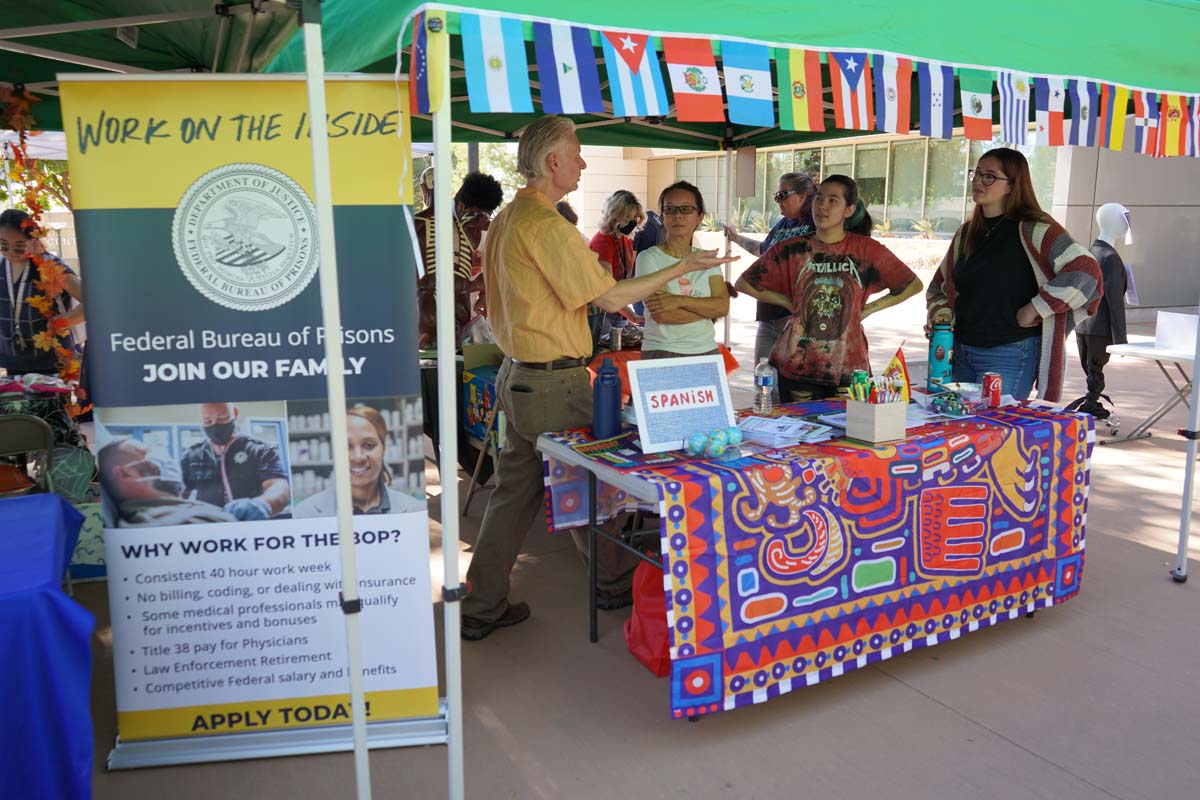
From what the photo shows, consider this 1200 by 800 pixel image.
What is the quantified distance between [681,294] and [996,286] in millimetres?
1274

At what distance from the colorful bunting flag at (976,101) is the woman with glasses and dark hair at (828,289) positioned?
650 millimetres

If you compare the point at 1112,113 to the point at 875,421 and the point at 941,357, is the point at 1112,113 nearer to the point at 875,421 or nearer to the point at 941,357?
the point at 941,357

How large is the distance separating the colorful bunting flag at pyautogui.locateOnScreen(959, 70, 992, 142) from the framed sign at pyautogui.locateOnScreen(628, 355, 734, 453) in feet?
3.62

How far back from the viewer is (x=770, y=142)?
19.6ft

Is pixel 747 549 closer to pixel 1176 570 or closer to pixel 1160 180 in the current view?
pixel 1176 570

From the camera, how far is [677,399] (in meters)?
2.71

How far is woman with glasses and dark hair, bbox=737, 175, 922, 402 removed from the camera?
350 centimetres

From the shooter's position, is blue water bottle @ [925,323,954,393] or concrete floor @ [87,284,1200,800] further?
blue water bottle @ [925,323,954,393]

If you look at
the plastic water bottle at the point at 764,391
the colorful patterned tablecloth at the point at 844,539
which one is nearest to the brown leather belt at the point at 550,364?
the colorful patterned tablecloth at the point at 844,539

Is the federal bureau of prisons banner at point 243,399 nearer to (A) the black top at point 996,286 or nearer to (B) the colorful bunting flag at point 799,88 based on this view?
(B) the colorful bunting flag at point 799,88

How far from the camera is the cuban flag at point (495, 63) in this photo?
75.4 inches

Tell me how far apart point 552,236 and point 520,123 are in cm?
319

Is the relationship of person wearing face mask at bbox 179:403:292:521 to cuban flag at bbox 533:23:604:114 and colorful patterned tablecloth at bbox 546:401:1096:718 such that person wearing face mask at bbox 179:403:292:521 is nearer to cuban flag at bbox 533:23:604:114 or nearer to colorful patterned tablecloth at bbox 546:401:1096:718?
colorful patterned tablecloth at bbox 546:401:1096:718

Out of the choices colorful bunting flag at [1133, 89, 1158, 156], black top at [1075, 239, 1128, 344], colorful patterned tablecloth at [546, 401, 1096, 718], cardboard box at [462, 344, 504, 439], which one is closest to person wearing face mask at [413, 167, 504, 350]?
cardboard box at [462, 344, 504, 439]
